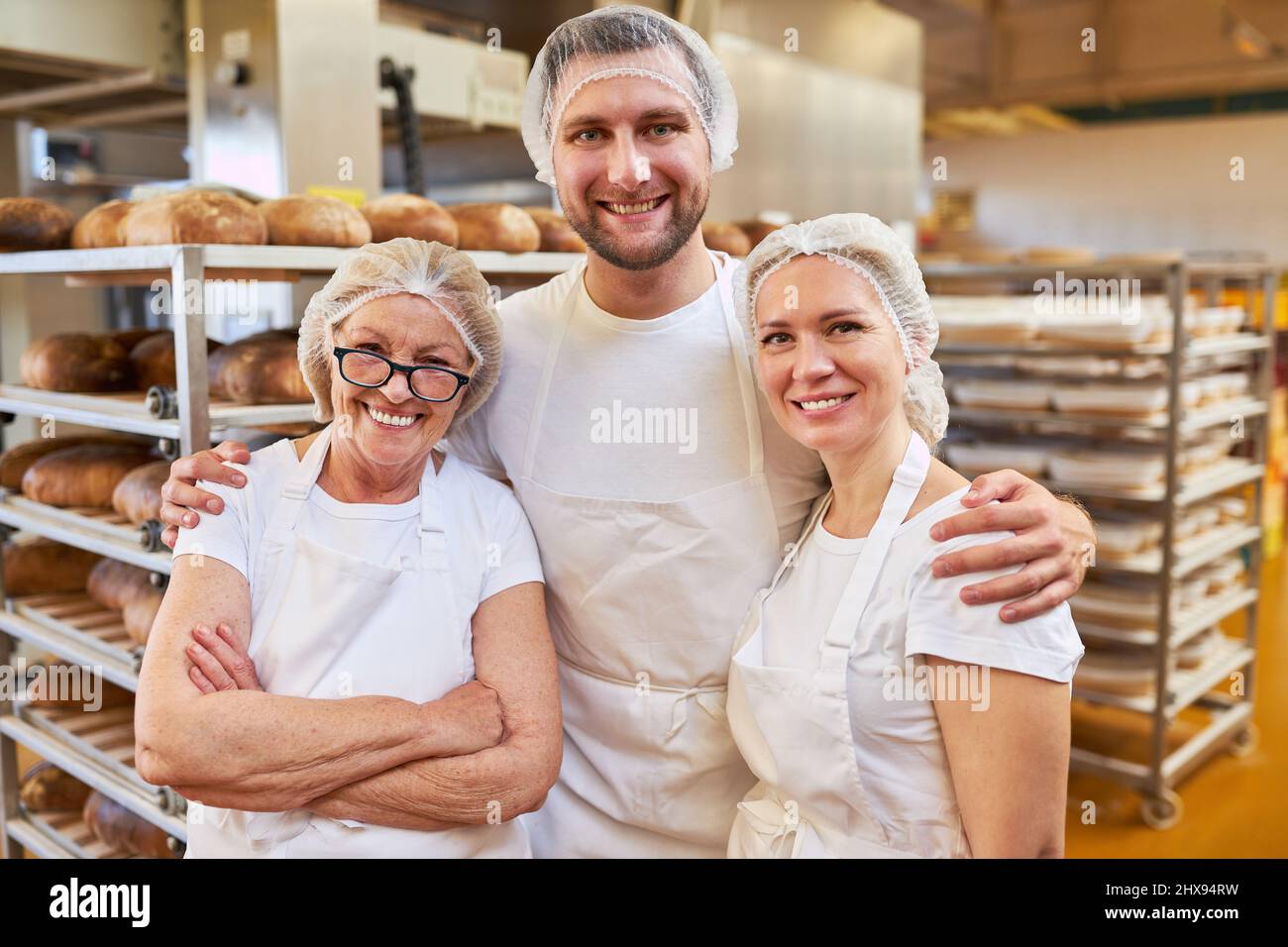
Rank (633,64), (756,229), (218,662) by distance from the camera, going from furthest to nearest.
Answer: (756,229), (633,64), (218,662)

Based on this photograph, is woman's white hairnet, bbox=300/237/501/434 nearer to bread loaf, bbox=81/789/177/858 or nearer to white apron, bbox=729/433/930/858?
white apron, bbox=729/433/930/858

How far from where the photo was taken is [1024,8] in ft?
28.9

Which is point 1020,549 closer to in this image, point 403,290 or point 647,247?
point 647,247

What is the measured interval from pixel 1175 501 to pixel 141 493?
10.5ft

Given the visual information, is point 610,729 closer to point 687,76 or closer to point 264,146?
point 687,76

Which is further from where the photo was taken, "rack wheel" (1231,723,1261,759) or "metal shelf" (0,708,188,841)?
"rack wheel" (1231,723,1261,759)

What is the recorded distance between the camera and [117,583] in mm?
2279

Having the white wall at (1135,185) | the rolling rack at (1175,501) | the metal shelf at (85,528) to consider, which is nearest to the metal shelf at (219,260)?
the metal shelf at (85,528)

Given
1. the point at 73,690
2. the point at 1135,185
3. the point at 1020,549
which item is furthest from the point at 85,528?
the point at 1135,185

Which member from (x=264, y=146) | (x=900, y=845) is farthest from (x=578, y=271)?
(x=264, y=146)

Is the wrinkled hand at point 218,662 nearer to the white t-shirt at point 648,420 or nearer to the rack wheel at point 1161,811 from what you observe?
the white t-shirt at point 648,420

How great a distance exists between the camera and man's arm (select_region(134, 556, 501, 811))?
1414 millimetres

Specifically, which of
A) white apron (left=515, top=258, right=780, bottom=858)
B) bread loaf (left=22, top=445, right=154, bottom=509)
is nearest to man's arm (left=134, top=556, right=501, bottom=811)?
white apron (left=515, top=258, right=780, bottom=858)

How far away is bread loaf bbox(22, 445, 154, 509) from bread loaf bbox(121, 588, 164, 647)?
A: 240 millimetres
